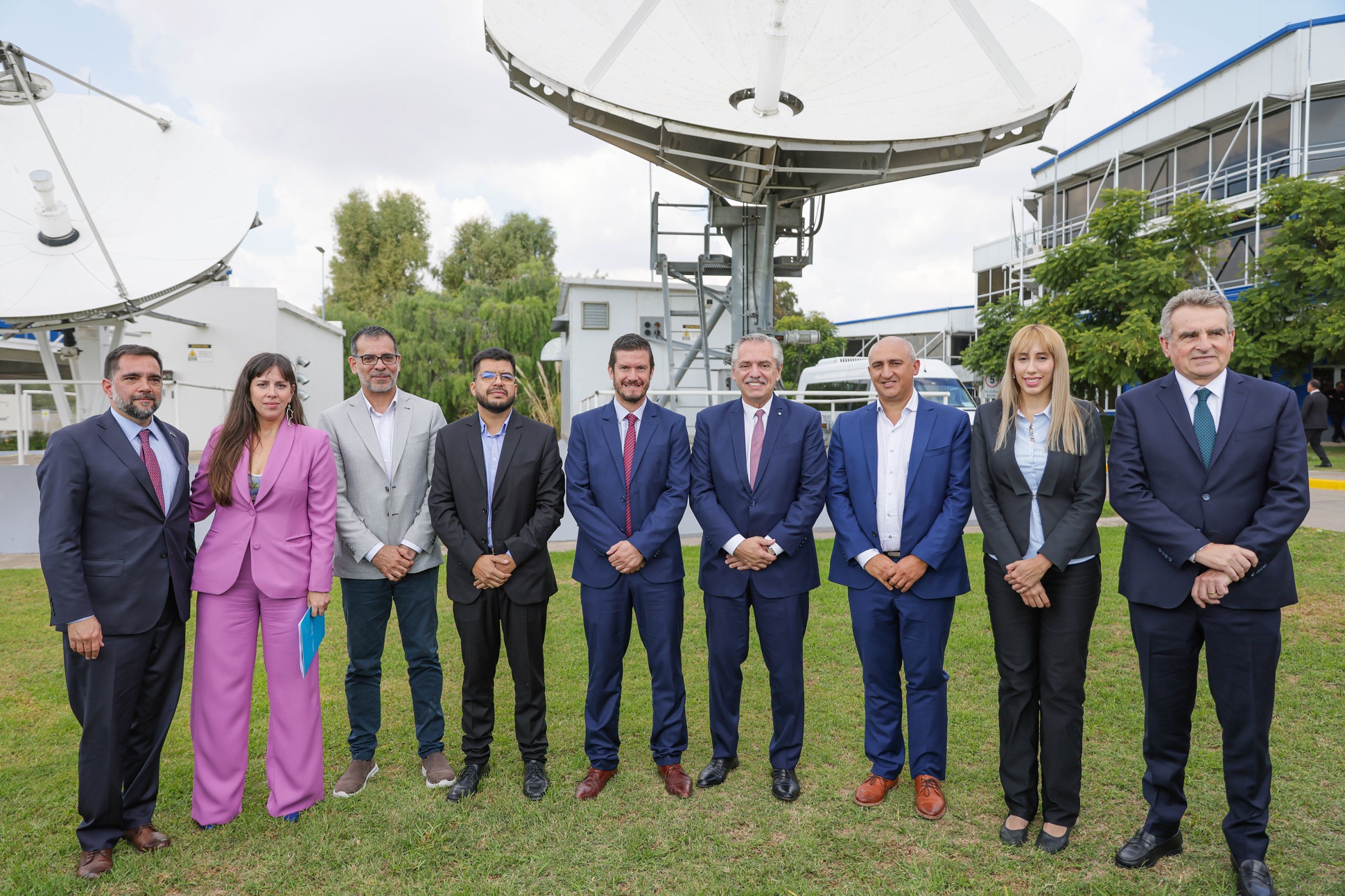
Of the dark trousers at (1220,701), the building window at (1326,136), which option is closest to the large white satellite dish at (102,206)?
the dark trousers at (1220,701)

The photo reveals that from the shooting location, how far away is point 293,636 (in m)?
3.51

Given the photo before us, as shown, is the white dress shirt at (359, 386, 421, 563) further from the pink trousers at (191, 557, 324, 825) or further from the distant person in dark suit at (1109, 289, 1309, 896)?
the distant person in dark suit at (1109, 289, 1309, 896)

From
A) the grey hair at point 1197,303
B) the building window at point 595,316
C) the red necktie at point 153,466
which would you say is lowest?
the red necktie at point 153,466

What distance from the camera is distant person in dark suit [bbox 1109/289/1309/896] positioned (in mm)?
2885

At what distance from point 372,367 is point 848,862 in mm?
3029

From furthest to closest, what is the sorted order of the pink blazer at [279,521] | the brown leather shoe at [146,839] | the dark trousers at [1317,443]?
the dark trousers at [1317,443]
the pink blazer at [279,521]
the brown leather shoe at [146,839]

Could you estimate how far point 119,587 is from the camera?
3.16 meters

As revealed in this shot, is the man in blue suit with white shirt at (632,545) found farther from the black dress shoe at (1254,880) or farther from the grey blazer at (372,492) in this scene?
the black dress shoe at (1254,880)

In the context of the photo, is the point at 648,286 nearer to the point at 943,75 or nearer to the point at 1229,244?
the point at 943,75

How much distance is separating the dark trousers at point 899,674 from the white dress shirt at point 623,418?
50.6 inches

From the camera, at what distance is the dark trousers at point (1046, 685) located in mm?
3250

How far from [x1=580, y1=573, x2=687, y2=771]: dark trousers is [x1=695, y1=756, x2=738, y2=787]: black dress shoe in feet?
0.47

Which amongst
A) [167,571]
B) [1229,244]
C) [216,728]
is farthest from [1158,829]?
[1229,244]

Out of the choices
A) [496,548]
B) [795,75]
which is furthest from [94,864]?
[795,75]
